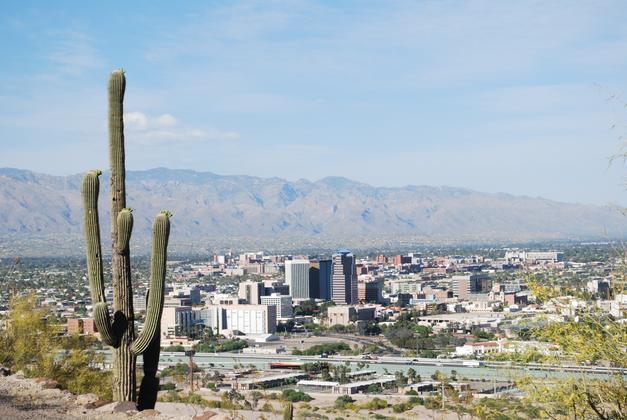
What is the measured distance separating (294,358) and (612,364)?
48.8 m

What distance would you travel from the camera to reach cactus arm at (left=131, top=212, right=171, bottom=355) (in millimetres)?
12568

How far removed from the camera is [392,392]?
39969 millimetres

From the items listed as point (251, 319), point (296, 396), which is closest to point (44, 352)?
point (296, 396)

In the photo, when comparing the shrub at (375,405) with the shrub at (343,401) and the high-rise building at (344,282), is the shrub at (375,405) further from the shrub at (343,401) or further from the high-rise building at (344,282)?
the high-rise building at (344,282)

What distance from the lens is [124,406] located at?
12.1 metres

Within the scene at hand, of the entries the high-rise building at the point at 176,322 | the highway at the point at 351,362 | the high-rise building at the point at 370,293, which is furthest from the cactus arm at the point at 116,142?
the high-rise building at the point at 370,293

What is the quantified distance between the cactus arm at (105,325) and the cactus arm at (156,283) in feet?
0.90

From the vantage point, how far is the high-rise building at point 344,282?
349 ft

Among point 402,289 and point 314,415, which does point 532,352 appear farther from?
point 402,289

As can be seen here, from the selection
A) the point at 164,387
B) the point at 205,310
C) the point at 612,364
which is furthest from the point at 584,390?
the point at 205,310

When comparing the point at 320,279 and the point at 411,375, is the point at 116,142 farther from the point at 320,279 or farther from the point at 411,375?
the point at 320,279

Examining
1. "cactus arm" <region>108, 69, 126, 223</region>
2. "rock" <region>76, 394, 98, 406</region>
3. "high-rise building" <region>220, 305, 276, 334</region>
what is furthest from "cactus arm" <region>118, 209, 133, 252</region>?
"high-rise building" <region>220, 305, 276, 334</region>

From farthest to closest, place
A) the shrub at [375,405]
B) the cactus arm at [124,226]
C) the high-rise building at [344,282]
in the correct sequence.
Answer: the high-rise building at [344,282]
the shrub at [375,405]
the cactus arm at [124,226]

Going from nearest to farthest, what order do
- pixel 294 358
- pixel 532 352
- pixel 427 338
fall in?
pixel 532 352 → pixel 294 358 → pixel 427 338
